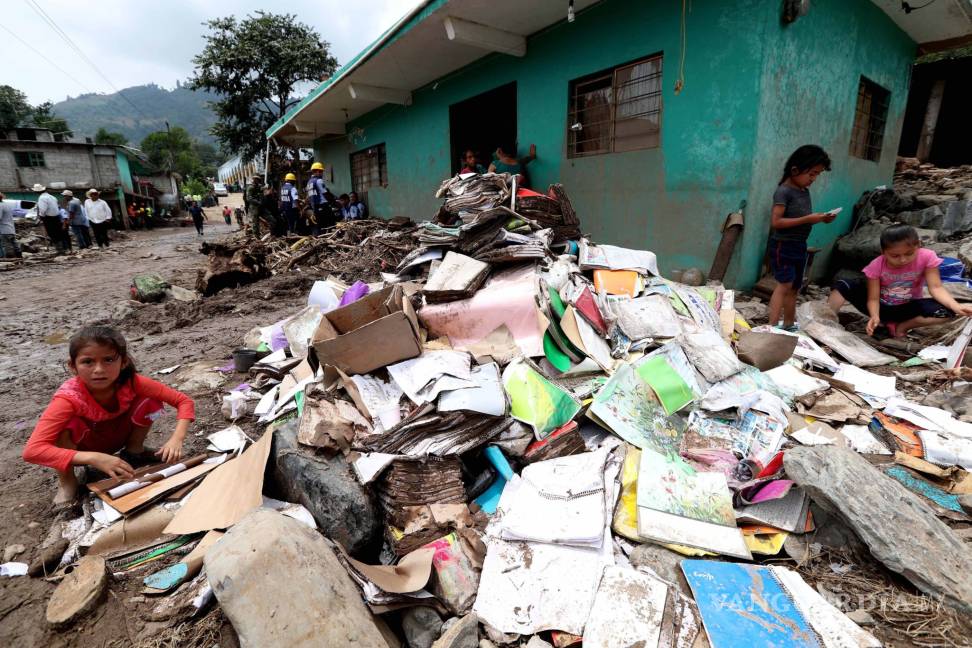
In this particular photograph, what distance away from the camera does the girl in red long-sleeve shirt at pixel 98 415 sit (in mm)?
1806

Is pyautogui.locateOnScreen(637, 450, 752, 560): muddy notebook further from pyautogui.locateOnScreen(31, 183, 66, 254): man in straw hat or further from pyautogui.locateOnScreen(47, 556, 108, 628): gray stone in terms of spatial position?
pyautogui.locateOnScreen(31, 183, 66, 254): man in straw hat

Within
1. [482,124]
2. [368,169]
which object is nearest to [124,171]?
[368,169]

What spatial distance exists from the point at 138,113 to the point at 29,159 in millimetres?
168544

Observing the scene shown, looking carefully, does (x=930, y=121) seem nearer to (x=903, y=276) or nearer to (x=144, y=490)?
(x=903, y=276)

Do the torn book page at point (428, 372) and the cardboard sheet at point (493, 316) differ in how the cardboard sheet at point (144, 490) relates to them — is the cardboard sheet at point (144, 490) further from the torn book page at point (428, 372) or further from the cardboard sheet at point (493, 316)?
the cardboard sheet at point (493, 316)

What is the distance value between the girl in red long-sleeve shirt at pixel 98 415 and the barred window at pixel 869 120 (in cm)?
746

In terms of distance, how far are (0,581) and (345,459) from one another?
1241 millimetres

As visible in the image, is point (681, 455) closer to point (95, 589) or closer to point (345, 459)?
point (345, 459)

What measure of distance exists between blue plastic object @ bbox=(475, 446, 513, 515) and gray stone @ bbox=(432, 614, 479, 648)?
0.52m

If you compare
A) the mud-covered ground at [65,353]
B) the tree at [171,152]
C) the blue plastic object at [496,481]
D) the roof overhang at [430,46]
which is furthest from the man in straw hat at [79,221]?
the tree at [171,152]

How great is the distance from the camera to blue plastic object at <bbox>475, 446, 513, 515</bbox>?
1917mm

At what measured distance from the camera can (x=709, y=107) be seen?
4.03m

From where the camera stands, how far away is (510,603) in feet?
4.77

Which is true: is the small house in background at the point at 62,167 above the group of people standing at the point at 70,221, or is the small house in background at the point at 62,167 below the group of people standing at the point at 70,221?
above
